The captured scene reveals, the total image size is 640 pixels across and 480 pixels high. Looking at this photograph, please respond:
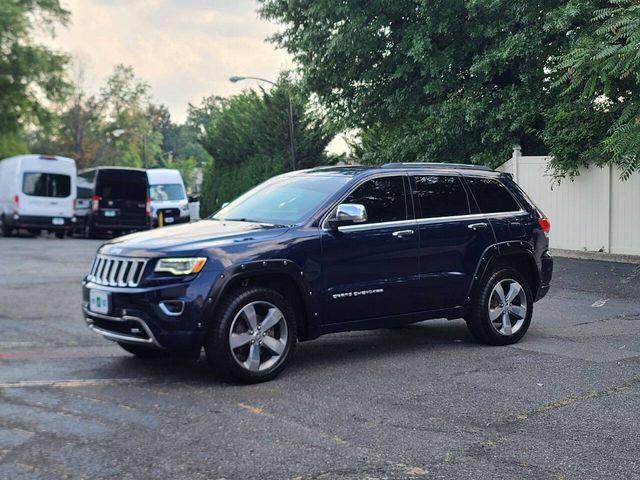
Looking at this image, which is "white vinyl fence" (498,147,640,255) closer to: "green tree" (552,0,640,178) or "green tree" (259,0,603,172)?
"green tree" (259,0,603,172)

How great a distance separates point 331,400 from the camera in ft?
20.1

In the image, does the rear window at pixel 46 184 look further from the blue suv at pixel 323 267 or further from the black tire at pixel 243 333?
the black tire at pixel 243 333

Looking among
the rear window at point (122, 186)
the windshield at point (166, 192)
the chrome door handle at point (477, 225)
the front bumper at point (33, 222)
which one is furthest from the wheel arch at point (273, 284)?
the windshield at point (166, 192)

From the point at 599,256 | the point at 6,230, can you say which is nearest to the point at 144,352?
the point at 599,256

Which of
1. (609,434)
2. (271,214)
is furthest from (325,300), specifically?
(609,434)

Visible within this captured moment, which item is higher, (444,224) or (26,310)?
(444,224)

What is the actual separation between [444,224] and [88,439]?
4099 mm

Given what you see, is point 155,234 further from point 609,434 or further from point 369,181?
point 609,434

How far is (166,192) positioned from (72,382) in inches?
1104

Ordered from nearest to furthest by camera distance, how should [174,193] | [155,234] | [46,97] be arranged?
1. [155,234]
2. [174,193]
3. [46,97]

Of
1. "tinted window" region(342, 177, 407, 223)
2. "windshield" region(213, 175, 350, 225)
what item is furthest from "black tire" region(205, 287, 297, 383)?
"tinted window" region(342, 177, 407, 223)

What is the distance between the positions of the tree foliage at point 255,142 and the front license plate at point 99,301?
87.7ft

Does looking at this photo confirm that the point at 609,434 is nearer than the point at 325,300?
Yes

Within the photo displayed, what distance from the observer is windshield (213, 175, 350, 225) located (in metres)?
7.43
